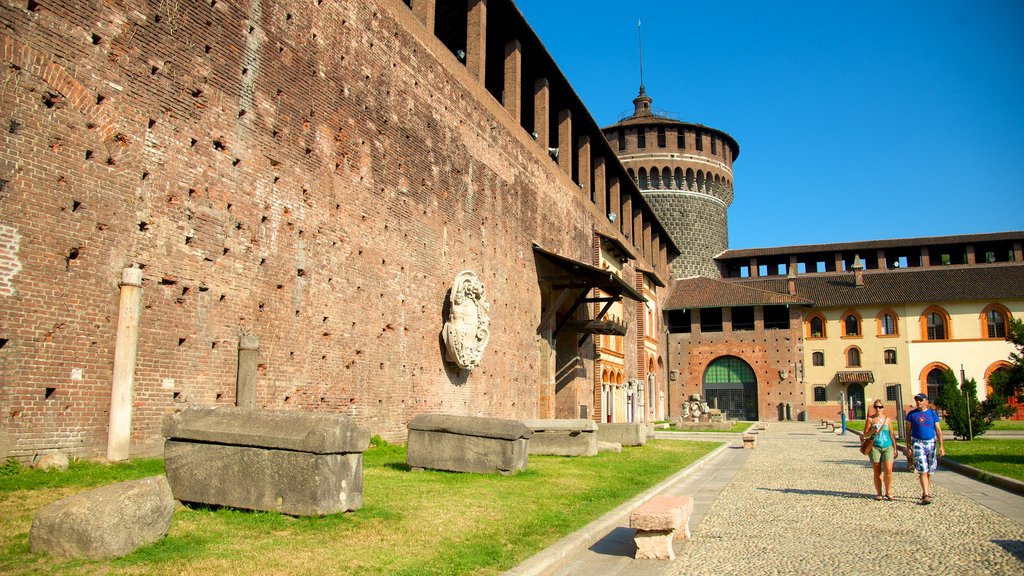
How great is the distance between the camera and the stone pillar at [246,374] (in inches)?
425

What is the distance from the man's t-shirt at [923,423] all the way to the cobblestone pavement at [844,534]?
0.87 metres

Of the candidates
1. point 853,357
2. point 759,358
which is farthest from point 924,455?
point 853,357

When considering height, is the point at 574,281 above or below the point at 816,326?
below

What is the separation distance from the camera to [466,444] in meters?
10.9

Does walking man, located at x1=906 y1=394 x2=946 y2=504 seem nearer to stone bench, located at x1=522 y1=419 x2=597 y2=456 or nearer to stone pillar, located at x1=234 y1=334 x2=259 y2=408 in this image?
stone bench, located at x1=522 y1=419 x2=597 y2=456

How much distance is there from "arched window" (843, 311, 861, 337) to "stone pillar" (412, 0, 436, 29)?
43464 millimetres

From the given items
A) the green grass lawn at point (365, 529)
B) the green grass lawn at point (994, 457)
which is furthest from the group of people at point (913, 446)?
the green grass lawn at point (365, 529)

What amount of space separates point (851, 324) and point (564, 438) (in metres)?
43.2

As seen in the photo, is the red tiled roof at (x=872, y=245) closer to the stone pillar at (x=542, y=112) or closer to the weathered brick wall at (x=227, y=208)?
the stone pillar at (x=542, y=112)

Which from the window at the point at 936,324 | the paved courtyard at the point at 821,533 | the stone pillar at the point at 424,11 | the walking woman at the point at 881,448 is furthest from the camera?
the window at the point at 936,324

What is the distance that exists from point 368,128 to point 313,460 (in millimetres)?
9145

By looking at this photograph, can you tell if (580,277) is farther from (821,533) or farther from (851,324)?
(851,324)

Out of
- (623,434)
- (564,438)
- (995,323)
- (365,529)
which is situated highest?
(995,323)

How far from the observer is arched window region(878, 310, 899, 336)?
5097cm
